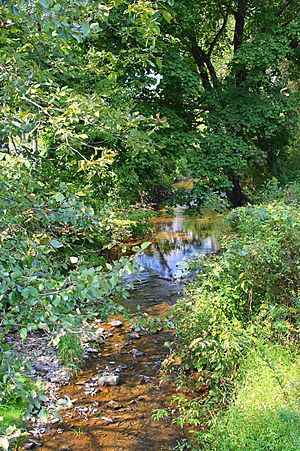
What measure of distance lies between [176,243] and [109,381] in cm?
789

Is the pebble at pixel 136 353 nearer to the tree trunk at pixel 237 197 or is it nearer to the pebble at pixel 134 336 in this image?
the pebble at pixel 134 336

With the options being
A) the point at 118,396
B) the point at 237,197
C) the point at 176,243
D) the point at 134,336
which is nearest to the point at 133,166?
the point at 134,336

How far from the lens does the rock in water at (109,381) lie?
518cm

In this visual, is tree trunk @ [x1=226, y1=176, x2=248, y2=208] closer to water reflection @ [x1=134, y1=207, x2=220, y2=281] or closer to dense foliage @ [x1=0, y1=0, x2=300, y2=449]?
dense foliage @ [x1=0, y1=0, x2=300, y2=449]

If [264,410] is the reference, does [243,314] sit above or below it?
above

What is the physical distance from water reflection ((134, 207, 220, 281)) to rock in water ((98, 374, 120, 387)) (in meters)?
4.08

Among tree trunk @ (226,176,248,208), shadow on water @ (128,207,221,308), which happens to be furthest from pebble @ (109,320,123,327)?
tree trunk @ (226,176,248,208)

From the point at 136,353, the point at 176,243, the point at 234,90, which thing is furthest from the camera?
the point at 176,243

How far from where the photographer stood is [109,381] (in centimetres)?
520

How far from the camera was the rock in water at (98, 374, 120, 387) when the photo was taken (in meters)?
5.18

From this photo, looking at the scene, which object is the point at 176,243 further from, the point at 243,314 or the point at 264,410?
the point at 264,410

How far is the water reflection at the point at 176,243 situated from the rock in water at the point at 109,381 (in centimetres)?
408

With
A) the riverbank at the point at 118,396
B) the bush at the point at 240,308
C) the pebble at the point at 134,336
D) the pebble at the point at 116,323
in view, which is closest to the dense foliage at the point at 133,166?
the bush at the point at 240,308

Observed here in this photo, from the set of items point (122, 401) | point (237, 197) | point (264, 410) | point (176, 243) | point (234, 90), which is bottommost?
point (122, 401)
